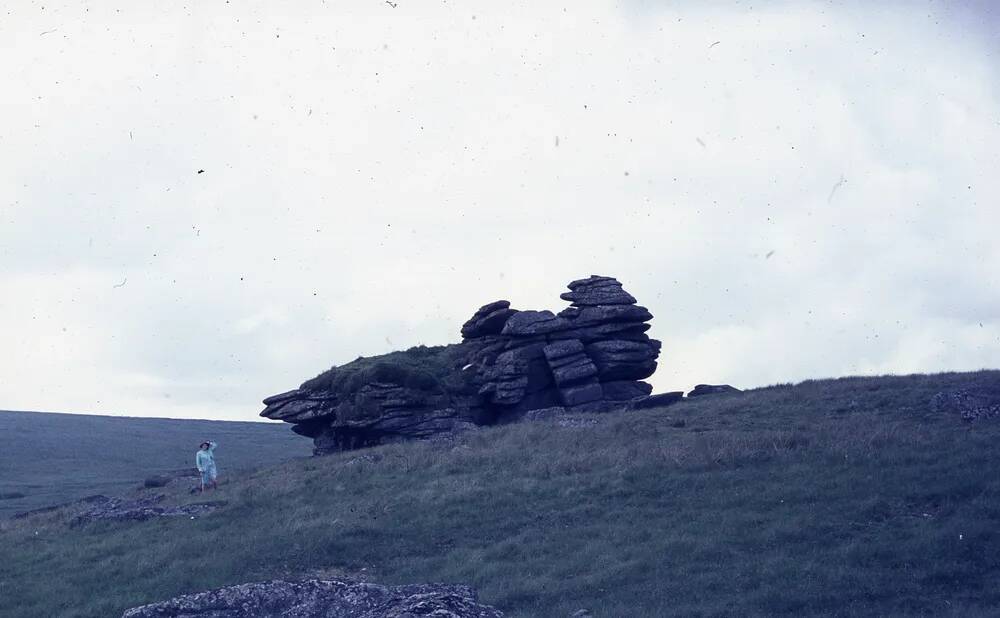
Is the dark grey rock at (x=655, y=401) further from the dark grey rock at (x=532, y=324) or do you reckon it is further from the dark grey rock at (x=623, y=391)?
the dark grey rock at (x=532, y=324)

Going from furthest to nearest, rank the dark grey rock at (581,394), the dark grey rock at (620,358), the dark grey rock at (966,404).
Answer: the dark grey rock at (620,358), the dark grey rock at (581,394), the dark grey rock at (966,404)

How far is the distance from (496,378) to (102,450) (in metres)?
84.1

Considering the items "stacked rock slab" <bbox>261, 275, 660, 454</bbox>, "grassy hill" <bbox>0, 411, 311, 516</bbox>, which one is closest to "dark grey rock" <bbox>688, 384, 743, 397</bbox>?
"stacked rock slab" <bbox>261, 275, 660, 454</bbox>

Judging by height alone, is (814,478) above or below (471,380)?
below

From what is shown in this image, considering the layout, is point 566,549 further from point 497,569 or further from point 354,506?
point 354,506

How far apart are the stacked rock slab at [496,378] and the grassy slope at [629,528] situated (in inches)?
426

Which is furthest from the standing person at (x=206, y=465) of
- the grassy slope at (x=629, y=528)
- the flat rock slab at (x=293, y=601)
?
the flat rock slab at (x=293, y=601)

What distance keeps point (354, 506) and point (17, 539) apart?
38.3 ft

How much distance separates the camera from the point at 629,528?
23500mm

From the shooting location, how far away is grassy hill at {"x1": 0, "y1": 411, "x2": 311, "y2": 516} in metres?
77.4

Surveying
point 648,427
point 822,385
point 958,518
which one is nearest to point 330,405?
point 648,427

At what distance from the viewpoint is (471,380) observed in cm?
5094

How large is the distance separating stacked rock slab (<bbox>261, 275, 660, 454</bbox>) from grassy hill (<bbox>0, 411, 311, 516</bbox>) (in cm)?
1196

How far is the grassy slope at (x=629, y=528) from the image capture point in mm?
18327
